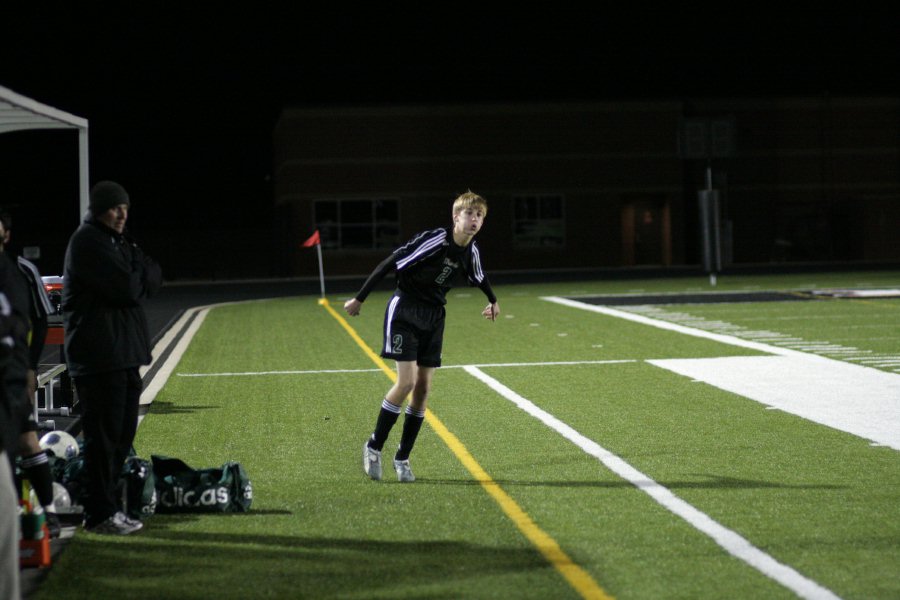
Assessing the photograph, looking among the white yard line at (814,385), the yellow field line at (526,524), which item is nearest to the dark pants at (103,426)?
the yellow field line at (526,524)

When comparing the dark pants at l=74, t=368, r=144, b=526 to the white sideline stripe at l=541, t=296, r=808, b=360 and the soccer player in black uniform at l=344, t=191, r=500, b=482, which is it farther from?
the white sideline stripe at l=541, t=296, r=808, b=360

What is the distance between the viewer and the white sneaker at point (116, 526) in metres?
7.03

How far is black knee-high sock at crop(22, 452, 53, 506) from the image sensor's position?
22.7ft

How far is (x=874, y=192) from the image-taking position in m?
55.6

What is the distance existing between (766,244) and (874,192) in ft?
17.0

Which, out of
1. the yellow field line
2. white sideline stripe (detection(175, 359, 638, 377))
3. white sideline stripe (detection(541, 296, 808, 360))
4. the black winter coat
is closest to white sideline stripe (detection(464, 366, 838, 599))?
the yellow field line

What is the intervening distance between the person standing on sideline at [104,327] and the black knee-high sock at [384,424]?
197 centimetres

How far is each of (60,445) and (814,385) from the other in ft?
26.5

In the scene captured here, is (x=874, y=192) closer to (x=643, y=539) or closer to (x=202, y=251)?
(x=202, y=251)

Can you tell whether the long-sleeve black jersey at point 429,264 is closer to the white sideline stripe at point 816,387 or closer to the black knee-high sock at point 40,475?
the black knee-high sock at point 40,475

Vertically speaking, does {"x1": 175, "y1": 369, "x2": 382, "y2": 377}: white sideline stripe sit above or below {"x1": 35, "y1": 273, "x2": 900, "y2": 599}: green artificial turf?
above

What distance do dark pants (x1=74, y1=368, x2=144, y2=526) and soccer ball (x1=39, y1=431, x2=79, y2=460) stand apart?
1116 millimetres

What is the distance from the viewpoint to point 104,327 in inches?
270

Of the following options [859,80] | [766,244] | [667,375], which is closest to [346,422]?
[667,375]
